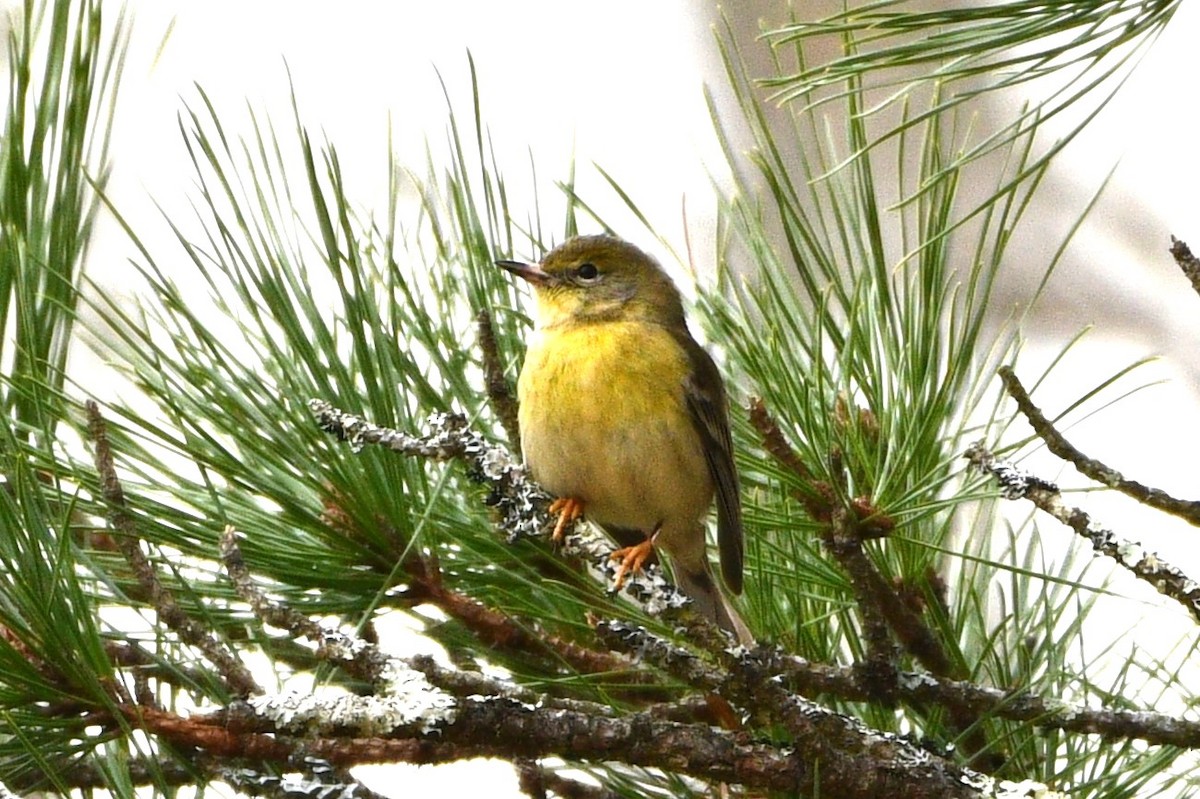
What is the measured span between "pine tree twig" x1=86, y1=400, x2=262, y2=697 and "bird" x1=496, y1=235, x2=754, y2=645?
1056 millimetres

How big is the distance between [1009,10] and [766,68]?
4936 millimetres

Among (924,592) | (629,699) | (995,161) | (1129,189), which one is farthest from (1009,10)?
(995,161)

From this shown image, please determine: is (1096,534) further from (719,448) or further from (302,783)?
(719,448)

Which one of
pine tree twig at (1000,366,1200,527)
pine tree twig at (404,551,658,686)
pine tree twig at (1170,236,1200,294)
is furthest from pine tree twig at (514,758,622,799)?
pine tree twig at (1170,236,1200,294)

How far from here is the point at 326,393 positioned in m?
2.01

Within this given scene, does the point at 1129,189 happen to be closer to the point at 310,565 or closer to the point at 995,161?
the point at 995,161

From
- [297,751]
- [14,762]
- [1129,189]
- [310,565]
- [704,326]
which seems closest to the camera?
A: [297,751]

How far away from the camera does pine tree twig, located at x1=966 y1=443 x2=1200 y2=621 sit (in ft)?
5.54

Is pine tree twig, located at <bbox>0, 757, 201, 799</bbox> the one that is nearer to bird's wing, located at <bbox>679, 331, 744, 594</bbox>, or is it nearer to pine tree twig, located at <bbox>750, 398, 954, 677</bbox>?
pine tree twig, located at <bbox>750, 398, 954, 677</bbox>

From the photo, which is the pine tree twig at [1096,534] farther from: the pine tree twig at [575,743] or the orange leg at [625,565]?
the orange leg at [625,565]

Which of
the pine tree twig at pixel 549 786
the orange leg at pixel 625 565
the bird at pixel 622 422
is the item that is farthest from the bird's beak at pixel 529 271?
the pine tree twig at pixel 549 786

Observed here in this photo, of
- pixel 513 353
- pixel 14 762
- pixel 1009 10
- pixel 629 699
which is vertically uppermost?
pixel 1009 10

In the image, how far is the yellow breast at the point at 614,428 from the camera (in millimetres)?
2846

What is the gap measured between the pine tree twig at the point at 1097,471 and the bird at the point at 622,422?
3.21 feet
